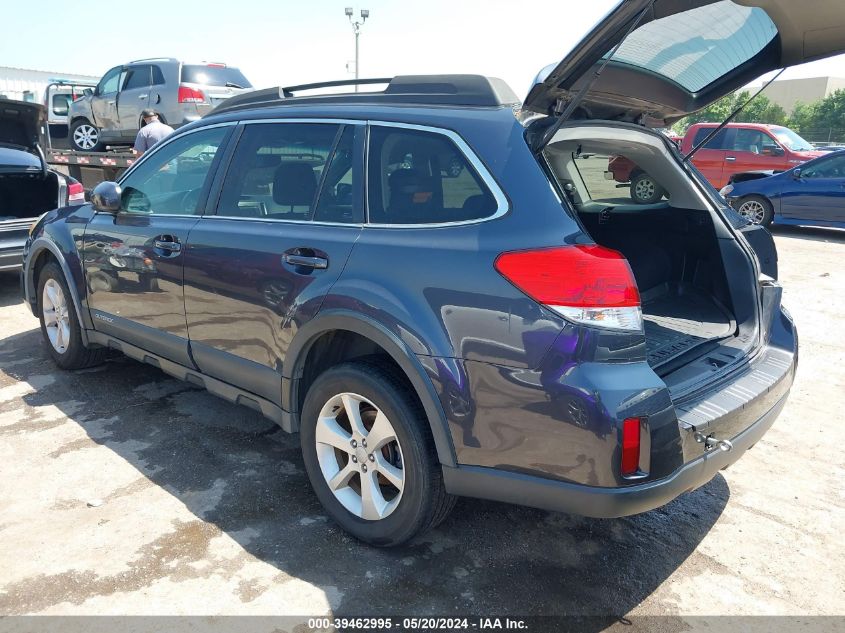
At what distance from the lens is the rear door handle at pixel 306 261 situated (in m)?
2.80

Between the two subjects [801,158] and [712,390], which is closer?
[712,390]

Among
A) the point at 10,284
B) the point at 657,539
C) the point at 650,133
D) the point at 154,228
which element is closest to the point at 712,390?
the point at 657,539

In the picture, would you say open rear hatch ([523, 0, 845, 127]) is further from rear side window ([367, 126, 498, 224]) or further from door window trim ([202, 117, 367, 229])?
door window trim ([202, 117, 367, 229])

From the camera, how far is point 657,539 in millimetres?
2953

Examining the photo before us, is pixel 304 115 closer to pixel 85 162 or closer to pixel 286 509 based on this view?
pixel 286 509

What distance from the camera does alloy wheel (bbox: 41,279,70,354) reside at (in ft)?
15.4

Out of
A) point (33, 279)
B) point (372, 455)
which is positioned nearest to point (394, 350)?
point (372, 455)

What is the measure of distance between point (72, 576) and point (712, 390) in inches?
101

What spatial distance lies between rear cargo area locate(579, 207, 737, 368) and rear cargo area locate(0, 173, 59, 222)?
20.1ft

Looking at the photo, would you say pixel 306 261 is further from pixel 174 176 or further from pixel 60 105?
pixel 60 105

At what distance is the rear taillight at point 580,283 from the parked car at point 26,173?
6.28m

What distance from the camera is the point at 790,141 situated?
13297mm

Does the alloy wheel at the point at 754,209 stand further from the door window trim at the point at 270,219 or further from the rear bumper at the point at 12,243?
the rear bumper at the point at 12,243

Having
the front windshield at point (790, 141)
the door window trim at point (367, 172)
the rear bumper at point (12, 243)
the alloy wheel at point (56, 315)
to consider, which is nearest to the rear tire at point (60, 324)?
the alloy wheel at point (56, 315)
